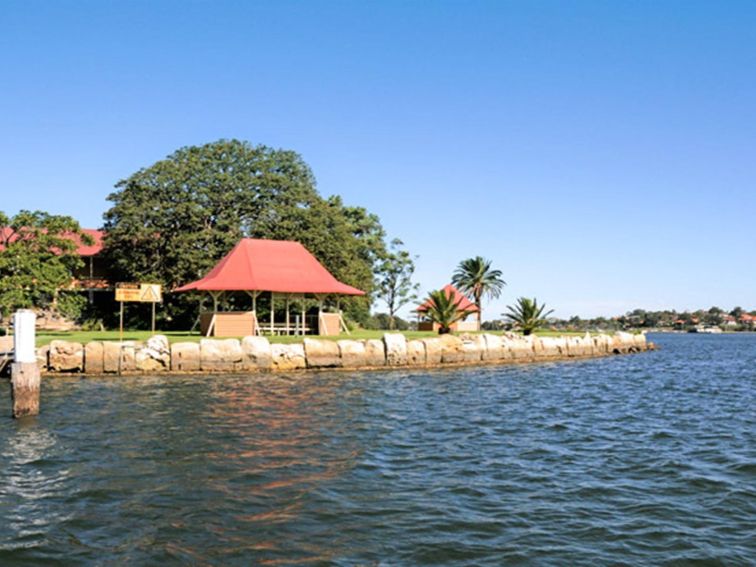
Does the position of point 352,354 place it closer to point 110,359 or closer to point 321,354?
point 321,354

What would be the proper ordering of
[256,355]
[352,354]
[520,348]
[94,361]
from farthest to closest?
[520,348] < [352,354] < [256,355] < [94,361]

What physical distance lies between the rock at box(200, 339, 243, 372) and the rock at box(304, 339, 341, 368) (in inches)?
98.8

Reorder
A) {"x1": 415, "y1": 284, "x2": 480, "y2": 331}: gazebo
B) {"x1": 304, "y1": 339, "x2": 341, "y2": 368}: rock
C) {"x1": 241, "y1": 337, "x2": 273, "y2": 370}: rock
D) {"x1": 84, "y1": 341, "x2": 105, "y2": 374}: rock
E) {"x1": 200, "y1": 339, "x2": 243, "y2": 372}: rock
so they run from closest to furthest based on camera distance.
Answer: {"x1": 84, "y1": 341, "x2": 105, "y2": 374}: rock < {"x1": 200, "y1": 339, "x2": 243, "y2": 372}: rock < {"x1": 241, "y1": 337, "x2": 273, "y2": 370}: rock < {"x1": 304, "y1": 339, "x2": 341, "y2": 368}: rock < {"x1": 415, "y1": 284, "x2": 480, "y2": 331}: gazebo

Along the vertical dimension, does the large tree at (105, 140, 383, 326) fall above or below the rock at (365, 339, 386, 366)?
above

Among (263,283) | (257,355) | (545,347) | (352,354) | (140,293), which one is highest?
(263,283)

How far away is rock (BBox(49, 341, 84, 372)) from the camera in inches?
851

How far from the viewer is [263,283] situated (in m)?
30.7

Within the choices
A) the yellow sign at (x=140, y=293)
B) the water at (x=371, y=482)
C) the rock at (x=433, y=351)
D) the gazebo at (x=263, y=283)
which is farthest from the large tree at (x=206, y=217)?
the water at (x=371, y=482)

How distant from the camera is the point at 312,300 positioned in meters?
38.2

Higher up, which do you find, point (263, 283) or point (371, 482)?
point (263, 283)

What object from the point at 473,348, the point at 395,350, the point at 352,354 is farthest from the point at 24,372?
the point at 473,348

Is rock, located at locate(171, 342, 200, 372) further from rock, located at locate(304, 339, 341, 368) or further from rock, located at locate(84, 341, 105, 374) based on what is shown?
rock, located at locate(304, 339, 341, 368)

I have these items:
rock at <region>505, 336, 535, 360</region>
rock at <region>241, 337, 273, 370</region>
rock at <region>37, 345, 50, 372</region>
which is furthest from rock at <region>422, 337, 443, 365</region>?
rock at <region>37, 345, 50, 372</region>

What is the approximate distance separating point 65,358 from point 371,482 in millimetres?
16567
